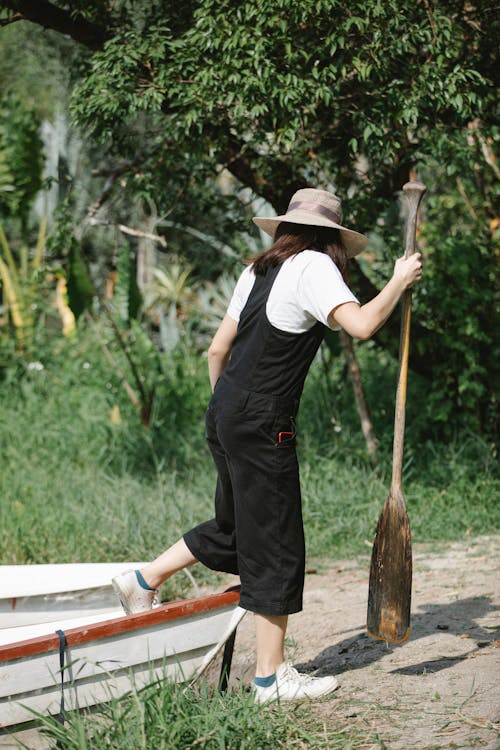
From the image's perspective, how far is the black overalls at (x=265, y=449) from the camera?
3.42 metres

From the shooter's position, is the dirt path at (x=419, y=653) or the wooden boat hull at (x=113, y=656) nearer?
the wooden boat hull at (x=113, y=656)

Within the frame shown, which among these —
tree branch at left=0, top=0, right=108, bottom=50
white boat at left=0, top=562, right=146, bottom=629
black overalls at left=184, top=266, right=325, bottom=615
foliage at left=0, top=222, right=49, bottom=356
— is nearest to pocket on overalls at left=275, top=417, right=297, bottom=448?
black overalls at left=184, top=266, right=325, bottom=615

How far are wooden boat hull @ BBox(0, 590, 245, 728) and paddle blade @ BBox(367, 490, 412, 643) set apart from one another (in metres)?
0.55

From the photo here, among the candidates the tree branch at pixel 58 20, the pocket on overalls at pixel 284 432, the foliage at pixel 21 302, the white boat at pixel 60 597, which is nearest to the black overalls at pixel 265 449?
the pocket on overalls at pixel 284 432

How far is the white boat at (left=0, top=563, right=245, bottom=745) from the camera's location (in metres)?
3.23

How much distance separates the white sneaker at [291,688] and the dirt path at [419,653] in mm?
59

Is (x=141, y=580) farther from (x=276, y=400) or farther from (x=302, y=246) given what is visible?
(x=302, y=246)

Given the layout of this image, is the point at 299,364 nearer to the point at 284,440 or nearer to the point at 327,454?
the point at 284,440

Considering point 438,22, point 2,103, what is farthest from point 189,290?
point 438,22

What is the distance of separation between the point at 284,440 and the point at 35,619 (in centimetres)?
180

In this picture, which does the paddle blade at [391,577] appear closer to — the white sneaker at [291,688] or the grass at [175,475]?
the white sneaker at [291,688]

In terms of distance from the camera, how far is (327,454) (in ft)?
25.0

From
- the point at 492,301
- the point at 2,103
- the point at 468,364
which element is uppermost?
the point at 2,103

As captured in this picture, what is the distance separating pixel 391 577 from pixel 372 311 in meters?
1.16
